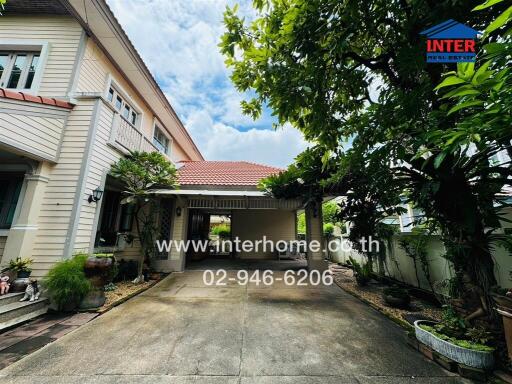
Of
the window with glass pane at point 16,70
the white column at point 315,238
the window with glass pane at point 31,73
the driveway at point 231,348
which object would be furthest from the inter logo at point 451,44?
the window with glass pane at point 16,70

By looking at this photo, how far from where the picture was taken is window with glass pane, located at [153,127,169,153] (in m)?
8.79

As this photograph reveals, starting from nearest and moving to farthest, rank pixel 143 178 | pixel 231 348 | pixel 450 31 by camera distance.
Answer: pixel 450 31
pixel 231 348
pixel 143 178

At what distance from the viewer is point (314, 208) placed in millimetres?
7258

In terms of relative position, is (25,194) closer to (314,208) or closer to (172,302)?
(172,302)

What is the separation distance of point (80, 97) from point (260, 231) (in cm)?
857

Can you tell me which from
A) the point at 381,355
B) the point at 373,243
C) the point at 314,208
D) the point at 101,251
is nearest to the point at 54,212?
the point at 101,251

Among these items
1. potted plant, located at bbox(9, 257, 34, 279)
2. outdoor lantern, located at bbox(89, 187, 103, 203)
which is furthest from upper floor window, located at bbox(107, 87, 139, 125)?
potted plant, located at bbox(9, 257, 34, 279)

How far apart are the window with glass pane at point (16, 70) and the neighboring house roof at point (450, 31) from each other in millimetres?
8309

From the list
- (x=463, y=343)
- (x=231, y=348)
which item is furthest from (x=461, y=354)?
(x=231, y=348)

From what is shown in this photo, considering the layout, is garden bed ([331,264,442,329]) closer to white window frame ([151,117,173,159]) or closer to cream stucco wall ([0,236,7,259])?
cream stucco wall ([0,236,7,259])

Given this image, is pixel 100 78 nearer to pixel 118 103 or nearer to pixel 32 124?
pixel 118 103

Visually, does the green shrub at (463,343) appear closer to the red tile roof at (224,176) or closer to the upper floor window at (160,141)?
the red tile roof at (224,176)

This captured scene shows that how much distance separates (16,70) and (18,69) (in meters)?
0.07

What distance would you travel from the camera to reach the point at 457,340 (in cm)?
247
